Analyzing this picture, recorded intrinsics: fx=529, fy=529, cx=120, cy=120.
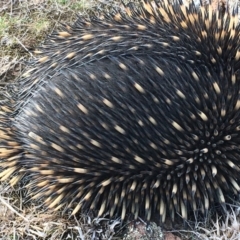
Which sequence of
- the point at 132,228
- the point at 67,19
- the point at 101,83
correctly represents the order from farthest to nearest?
the point at 67,19
the point at 132,228
the point at 101,83

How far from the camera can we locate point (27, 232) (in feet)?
10.4

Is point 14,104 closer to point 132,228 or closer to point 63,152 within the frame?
point 63,152

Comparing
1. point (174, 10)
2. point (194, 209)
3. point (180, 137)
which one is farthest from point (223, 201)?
point (174, 10)

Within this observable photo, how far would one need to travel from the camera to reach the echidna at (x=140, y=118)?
8.95 ft

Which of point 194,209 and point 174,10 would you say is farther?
point 174,10

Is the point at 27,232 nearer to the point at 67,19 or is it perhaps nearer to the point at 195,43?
the point at 195,43

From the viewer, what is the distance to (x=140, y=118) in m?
2.72

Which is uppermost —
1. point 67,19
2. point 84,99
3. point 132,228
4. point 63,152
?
point 67,19

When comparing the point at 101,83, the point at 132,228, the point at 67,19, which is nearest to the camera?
the point at 101,83

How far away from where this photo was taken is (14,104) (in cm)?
305

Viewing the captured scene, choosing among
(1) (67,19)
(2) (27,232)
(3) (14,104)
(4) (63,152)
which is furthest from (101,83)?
(1) (67,19)

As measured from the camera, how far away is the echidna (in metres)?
2.73

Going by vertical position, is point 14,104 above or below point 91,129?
above

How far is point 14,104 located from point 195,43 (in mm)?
1085
